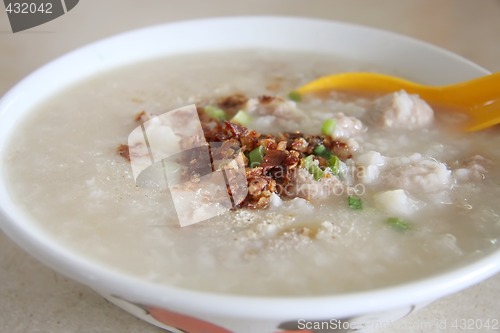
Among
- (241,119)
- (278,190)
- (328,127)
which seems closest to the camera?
(278,190)

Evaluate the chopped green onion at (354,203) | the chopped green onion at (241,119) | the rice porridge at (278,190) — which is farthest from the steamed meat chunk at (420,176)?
the chopped green onion at (241,119)

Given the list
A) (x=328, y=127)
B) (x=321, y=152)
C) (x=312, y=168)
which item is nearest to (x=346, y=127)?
(x=328, y=127)

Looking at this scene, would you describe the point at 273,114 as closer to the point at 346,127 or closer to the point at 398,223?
the point at 346,127

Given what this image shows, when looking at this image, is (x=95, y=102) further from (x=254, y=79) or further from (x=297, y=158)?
(x=297, y=158)

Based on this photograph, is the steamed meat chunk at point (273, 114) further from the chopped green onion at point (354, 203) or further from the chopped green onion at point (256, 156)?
the chopped green onion at point (354, 203)

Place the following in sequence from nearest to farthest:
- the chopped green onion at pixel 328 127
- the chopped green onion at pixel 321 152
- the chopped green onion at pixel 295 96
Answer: the chopped green onion at pixel 321 152 < the chopped green onion at pixel 328 127 < the chopped green onion at pixel 295 96

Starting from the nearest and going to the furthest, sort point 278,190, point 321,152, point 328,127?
point 278,190 < point 321,152 < point 328,127

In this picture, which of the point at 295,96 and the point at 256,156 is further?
the point at 295,96

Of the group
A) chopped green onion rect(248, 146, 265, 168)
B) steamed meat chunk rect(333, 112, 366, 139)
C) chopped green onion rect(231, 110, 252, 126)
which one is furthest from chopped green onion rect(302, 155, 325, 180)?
chopped green onion rect(231, 110, 252, 126)
